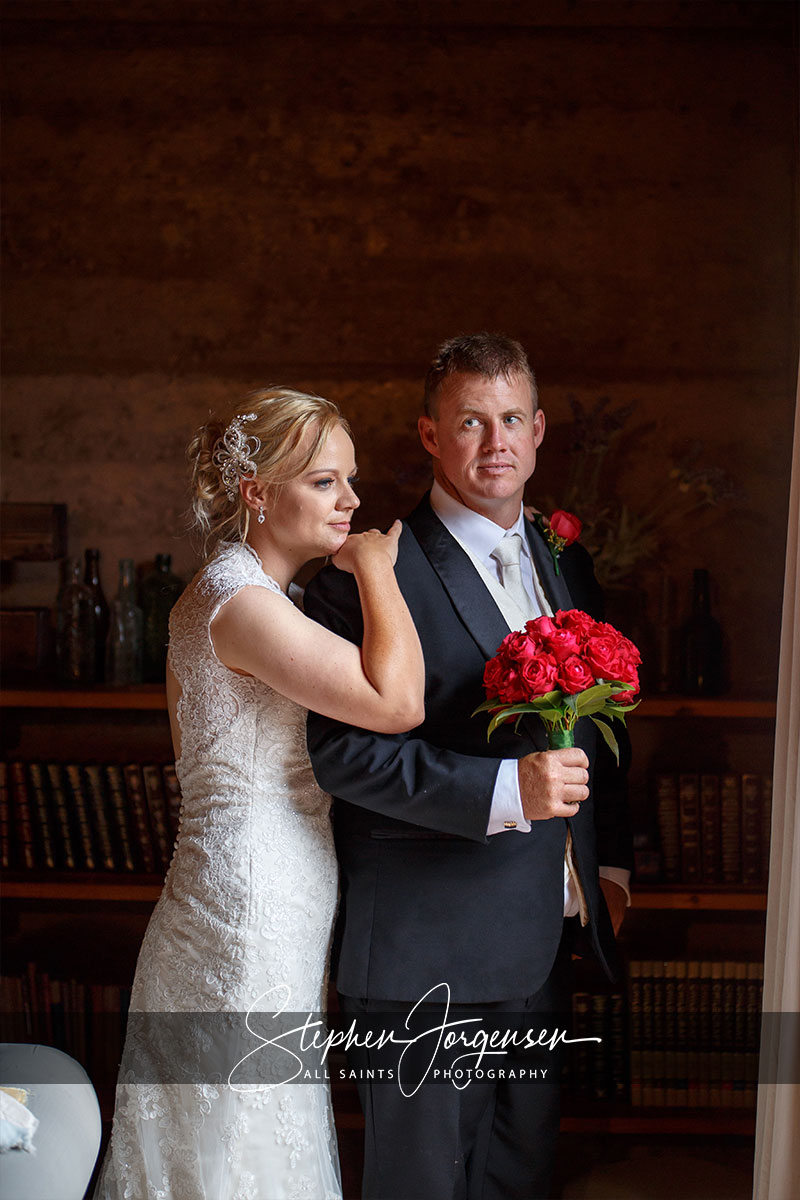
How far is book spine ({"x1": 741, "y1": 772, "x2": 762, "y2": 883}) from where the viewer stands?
296cm

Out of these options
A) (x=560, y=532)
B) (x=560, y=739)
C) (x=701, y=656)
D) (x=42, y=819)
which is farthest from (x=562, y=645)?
(x=42, y=819)

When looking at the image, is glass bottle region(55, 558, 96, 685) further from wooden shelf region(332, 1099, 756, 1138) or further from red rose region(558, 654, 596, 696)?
wooden shelf region(332, 1099, 756, 1138)

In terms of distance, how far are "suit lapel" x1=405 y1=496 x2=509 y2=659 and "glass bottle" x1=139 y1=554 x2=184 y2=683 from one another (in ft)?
4.07

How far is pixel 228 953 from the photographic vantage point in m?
1.94

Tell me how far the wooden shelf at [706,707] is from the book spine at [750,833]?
21 centimetres

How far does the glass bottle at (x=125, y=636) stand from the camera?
3.15m

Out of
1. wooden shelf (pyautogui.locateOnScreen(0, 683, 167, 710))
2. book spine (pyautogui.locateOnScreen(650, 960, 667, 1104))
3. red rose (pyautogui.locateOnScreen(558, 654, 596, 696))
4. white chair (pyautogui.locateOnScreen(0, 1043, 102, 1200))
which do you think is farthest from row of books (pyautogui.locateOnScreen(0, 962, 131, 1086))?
red rose (pyautogui.locateOnScreen(558, 654, 596, 696))

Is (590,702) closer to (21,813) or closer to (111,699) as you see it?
(111,699)

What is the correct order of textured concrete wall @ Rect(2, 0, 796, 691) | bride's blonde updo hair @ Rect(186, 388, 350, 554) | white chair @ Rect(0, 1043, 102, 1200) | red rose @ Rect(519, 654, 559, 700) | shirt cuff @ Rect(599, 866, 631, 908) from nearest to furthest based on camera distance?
white chair @ Rect(0, 1043, 102, 1200), red rose @ Rect(519, 654, 559, 700), bride's blonde updo hair @ Rect(186, 388, 350, 554), shirt cuff @ Rect(599, 866, 631, 908), textured concrete wall @ Rect(2, 0, 796, 691)

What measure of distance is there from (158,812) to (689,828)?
1.54 m

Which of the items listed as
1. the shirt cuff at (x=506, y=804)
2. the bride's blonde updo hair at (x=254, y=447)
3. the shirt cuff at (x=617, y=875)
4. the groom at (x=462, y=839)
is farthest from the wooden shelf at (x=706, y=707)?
the bride's blonde updo hair at (x=254, y=447)

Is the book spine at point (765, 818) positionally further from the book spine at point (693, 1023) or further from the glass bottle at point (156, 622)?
the glass bottle at point (156, 622)

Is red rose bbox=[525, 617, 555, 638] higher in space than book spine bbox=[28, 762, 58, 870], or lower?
higher

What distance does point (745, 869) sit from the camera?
9.73 ft
